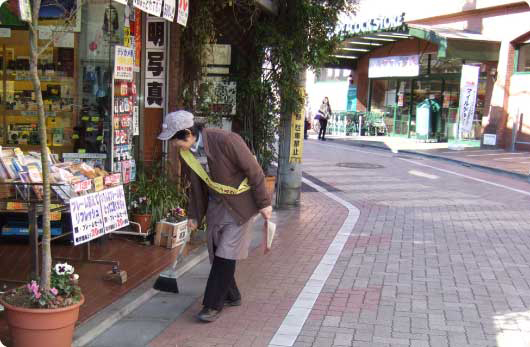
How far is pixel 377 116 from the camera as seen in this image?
2703cm

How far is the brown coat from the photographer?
4465 millimetres

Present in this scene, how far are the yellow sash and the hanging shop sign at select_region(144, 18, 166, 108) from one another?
3.02 metres

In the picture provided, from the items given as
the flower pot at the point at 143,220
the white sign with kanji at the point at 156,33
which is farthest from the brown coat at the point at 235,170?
the white sign with kanji at the point at 156,33

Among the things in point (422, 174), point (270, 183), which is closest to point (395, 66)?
point (422, 174)

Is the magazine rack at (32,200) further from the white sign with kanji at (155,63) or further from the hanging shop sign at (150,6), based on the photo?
the white sign with kanji at (155,63)

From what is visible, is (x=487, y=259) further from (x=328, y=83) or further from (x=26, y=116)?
(x=328, y=83)

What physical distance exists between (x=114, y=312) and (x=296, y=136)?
537cm

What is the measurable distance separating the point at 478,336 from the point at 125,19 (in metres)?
5.24

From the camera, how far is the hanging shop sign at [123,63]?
661cm

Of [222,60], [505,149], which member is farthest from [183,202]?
[505,149]

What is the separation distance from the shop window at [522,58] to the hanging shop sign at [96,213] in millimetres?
18651

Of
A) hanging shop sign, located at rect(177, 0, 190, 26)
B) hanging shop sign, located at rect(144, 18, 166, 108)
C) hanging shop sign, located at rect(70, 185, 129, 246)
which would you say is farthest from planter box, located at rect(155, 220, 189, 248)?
hanging shop sign, located at rect(177, 0, 190, 26)

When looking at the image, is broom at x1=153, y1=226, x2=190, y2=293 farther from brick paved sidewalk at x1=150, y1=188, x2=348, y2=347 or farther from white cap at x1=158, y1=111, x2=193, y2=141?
white cap at x1=158, y1=111, x2=193, y2=141

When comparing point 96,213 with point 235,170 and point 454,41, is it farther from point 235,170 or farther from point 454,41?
point 454,41
